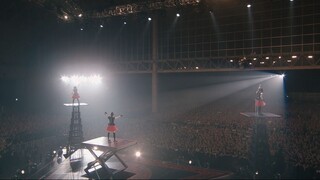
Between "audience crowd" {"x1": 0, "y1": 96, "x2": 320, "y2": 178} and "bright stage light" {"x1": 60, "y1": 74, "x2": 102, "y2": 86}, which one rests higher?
"bright stage light" {"x1": 60, "y1": 74, "x2": 102, "y2": 86}

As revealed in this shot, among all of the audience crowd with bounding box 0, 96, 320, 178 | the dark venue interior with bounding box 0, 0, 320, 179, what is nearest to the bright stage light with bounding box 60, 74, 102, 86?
the dark venue interior with bounding box 0, 0, 320, 179

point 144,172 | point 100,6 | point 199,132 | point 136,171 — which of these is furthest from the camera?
point 100,6

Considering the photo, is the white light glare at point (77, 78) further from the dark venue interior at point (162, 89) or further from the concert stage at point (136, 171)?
the concert stage at point (136, 171)

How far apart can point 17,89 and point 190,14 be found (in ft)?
62.0

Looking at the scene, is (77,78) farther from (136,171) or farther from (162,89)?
(136,171)

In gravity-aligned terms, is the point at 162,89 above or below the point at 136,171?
above

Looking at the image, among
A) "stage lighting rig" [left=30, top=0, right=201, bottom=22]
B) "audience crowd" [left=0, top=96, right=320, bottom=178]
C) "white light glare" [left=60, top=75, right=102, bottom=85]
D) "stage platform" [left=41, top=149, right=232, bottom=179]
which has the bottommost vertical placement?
"stage platform" [left=41, top=149, right=232, bottom=179]

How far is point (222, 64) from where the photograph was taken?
25.0 meters

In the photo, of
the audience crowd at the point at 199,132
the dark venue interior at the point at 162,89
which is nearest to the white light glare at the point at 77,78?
the dark venue interior at the point at 162,89

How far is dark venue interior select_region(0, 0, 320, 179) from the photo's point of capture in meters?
14.9

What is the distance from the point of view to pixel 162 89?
31859 mm

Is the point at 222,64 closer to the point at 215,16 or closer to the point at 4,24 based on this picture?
the point at 215,16

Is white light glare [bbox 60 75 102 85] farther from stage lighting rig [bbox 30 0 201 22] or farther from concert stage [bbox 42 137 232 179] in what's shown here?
concert stage [bbox 42 137 232 179]

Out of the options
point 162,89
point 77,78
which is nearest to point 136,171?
point 162,89
